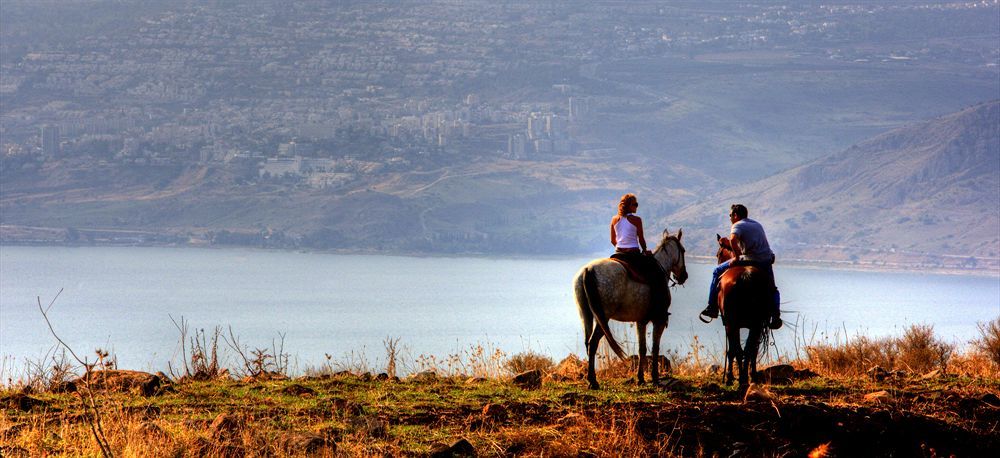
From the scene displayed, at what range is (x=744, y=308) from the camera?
12.4 m

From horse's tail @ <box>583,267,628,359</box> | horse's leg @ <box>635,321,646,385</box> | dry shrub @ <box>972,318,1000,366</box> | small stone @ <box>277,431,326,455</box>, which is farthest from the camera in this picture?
dry shrub @ <box>972,318,1000,366</box>

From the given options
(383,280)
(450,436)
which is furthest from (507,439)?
(383,280)

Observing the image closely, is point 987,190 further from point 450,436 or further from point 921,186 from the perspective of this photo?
point 450,436

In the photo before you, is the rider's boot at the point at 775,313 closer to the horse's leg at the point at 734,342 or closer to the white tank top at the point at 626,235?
the horse's leg at the point at 734,342

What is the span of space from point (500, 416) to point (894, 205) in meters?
169

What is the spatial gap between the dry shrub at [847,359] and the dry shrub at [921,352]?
19 centimetres

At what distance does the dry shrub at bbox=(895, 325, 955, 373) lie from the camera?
1577 cm

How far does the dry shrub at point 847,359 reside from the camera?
14.8 meters

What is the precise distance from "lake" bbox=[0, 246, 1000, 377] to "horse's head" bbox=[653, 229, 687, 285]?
2738cm

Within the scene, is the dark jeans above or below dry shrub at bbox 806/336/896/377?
above

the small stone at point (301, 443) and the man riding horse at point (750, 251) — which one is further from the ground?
the man riding horse at point (750, 251)

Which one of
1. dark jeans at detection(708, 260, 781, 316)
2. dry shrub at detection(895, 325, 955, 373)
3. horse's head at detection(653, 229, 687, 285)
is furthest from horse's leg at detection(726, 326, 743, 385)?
dry shrub at detection(895, 325, 955, 373)

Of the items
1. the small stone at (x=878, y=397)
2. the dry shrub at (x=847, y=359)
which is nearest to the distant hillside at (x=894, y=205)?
the dry shrub at (x=847, y=359)

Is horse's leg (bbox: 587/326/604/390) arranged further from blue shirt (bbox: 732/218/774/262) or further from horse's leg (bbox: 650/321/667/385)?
blue shirt (bbox: 732/218/774/262)
